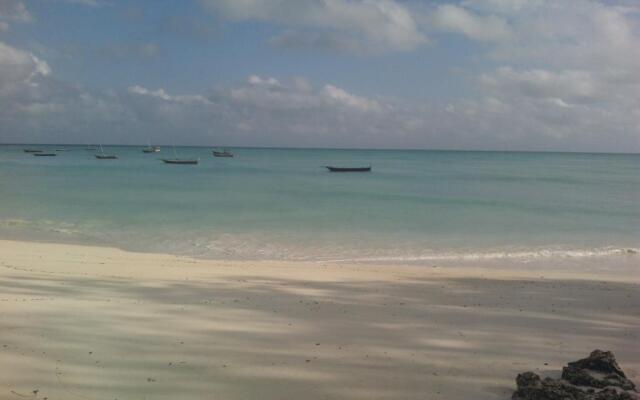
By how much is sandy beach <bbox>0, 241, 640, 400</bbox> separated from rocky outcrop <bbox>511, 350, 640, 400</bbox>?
0.41 metres

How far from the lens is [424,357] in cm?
664

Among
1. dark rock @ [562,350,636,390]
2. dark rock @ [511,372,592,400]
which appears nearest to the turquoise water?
dark rock @ [562,350,636,390]

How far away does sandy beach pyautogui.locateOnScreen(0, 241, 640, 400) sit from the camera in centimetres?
573

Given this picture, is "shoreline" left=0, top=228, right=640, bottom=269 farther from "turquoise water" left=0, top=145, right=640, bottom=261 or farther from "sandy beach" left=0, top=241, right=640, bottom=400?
"sandy beach" left=0, top=241, right=640, bottom=400

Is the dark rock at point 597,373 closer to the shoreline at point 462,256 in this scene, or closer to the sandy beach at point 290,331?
the sandy beach at point 290,331

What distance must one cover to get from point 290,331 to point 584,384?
12.1 ft

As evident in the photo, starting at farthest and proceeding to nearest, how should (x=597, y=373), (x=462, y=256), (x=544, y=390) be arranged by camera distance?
(x=462, y=256) < (x=597, y=373) < (x=544, y=390)

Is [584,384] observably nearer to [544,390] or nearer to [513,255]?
[544,390]

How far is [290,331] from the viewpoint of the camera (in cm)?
755

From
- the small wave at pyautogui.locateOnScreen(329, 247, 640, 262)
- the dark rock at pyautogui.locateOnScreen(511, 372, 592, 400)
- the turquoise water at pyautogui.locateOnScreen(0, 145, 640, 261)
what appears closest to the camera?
the dark rock at pyautogui.locateOnScreen(511, 372, 592, 400)

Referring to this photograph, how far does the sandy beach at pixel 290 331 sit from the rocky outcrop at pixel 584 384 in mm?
411

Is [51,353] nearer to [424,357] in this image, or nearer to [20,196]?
[424,357]

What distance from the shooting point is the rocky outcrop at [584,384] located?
497 centimetres

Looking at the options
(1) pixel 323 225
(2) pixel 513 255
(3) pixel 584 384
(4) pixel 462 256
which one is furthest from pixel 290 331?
(1) pixel 323 225
